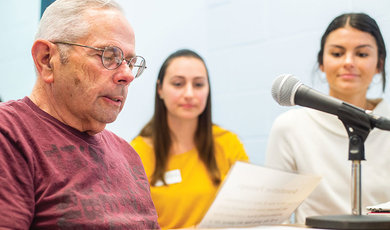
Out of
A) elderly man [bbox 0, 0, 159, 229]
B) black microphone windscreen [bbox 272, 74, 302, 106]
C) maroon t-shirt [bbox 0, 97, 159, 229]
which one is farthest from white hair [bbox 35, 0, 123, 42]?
black microphone windscreen [bbox 272, 74, 302, 106]

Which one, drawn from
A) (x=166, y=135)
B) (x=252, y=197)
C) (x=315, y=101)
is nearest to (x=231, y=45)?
(x=166, y=135)

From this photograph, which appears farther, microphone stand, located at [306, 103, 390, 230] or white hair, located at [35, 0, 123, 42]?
white hair, located at [35, 0, 123, 42]

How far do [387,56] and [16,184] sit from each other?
1.91m

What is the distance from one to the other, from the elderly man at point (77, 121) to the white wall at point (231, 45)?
1.42 meters

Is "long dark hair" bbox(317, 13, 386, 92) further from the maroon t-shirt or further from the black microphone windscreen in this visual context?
the maroon t-shirt

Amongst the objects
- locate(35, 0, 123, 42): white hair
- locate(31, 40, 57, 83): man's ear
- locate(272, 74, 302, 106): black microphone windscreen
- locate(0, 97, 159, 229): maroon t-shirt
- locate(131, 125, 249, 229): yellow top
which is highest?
locate(35, 0, 123, 42): white hair

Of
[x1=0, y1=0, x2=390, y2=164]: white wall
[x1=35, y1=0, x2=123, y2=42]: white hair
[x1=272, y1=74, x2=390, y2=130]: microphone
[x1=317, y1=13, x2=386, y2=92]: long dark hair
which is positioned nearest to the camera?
[x1=272, y1=74, x2=390, y2=130]: microphone

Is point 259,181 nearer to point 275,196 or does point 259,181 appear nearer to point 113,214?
point 275,196

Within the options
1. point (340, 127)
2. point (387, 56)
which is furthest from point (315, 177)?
point (387, 56)

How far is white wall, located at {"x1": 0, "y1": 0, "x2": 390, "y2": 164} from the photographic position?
2639 mm

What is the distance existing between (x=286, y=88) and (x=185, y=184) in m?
1.40

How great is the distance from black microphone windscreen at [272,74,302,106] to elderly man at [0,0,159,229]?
39 centimetres

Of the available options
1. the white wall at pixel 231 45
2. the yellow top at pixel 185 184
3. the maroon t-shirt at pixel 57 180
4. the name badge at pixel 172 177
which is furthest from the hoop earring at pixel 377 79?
the maroon t-shirt at pixel 57 180

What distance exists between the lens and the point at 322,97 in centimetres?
103
